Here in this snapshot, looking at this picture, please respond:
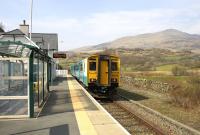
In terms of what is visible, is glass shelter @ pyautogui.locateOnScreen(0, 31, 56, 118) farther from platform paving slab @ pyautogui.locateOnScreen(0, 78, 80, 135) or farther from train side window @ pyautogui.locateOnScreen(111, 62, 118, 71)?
train side window @ pyautogui.locateOnScreen(111, 62, 118, 71)

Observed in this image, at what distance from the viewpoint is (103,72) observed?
24.9 meters

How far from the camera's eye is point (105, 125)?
39.0 feet

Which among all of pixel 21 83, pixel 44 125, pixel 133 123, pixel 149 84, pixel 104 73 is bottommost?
pixel 133 123

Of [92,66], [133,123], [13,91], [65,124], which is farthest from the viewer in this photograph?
[92,66]

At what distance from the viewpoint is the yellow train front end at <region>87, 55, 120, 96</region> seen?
2478 cm

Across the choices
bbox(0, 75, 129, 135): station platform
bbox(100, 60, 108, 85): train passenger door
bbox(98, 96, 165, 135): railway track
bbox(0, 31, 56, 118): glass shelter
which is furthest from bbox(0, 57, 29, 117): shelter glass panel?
bbox(100, 60, 108, 85): train passenger door

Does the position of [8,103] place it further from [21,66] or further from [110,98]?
[110,98]

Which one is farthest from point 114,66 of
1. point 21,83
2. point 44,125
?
point 44,125

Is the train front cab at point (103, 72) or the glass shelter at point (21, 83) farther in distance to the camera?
the train front cab at point (103, 72)

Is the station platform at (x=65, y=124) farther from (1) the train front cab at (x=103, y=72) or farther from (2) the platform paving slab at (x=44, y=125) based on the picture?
(1) the train front cab at (x=103, y=72)

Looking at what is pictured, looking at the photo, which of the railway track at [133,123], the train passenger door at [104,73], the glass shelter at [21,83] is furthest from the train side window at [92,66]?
the glass shelter at [21,83]

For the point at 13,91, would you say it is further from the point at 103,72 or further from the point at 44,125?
the point at 103,72

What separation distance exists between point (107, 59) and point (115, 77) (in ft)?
4.15

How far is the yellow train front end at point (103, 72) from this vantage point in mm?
24781
